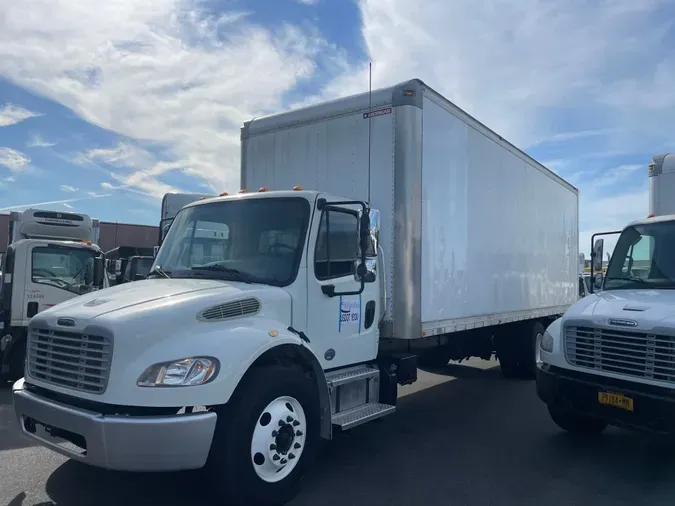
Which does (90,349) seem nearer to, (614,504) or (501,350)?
(614,504)

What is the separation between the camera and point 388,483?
4.99 m

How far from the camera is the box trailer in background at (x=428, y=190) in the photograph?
19.6 feet

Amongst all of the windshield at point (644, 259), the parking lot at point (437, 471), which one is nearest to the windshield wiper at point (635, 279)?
the windshield at point (644, 259)

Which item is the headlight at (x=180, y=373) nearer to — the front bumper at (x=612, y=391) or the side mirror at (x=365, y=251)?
the side mirror at (x=365, y=251)

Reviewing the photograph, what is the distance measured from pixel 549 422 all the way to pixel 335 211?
4.14m

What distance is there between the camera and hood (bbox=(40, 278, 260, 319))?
13.6 feet

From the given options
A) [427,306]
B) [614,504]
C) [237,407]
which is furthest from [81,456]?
[614,504]

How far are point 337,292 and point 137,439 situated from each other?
7.28 ft

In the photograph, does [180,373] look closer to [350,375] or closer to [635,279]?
[350,375]

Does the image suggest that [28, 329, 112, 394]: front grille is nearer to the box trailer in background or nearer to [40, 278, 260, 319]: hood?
[40, 278, 260, 319]: hood

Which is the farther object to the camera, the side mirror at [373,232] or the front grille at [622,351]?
the side mirror at [373,232]

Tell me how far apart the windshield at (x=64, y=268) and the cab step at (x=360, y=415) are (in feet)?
19.4

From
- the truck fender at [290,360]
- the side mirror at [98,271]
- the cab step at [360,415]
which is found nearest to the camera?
the truck fender at [290,360]

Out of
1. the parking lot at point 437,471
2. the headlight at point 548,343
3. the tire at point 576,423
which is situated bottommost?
the parking lot at point 437,471
